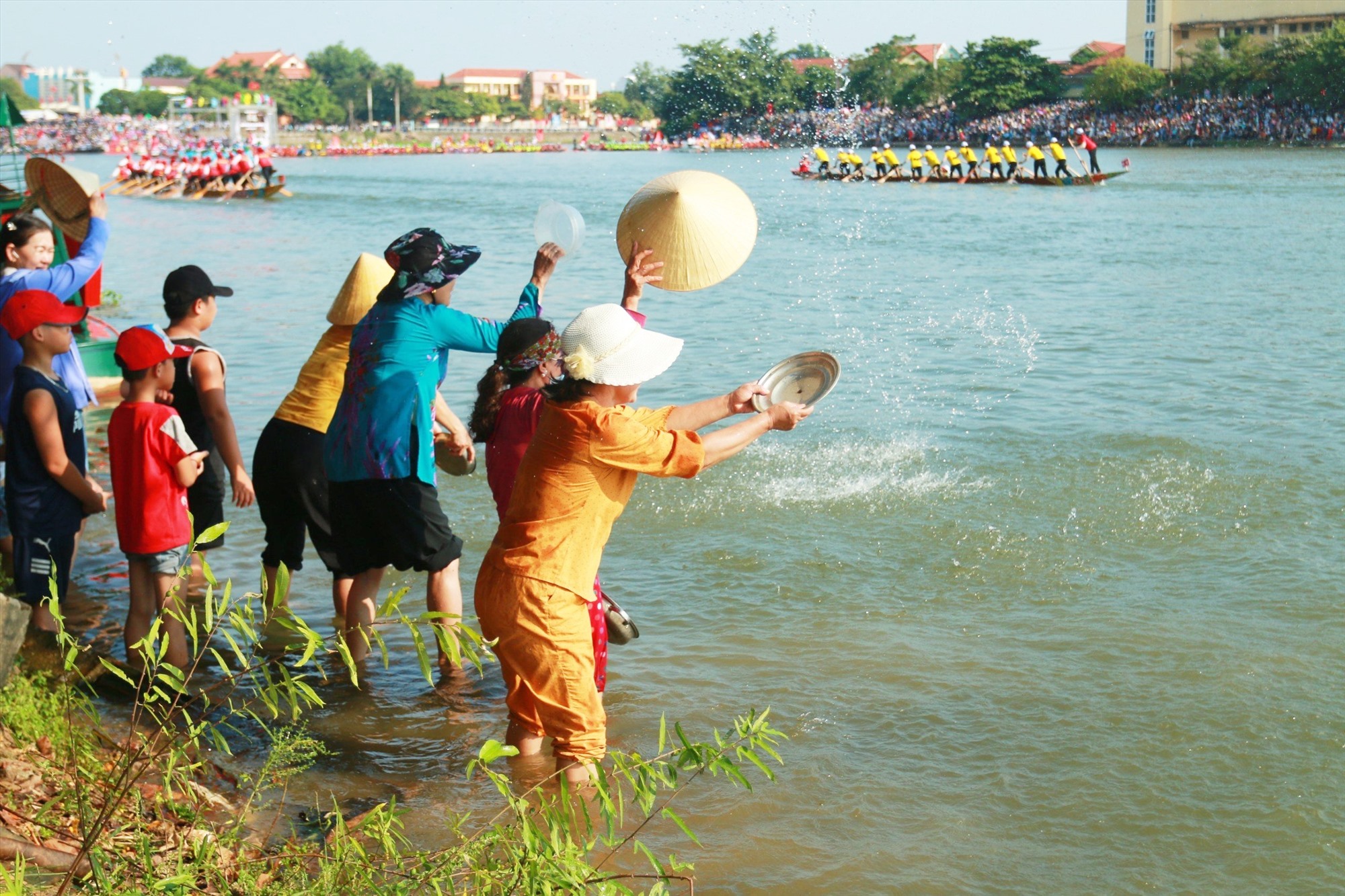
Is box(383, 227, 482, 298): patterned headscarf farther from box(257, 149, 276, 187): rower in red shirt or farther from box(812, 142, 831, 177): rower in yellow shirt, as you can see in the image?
box(812, 142, 831, 177): rower in yellow shirt

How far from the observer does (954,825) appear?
157 inches

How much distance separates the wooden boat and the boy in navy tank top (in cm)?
4157

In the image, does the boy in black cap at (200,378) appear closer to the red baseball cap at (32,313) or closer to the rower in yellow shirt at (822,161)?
the red baseball cap at (32,313)

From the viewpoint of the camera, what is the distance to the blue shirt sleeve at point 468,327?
4.23 meters

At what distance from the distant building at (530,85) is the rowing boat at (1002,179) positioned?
322 feet

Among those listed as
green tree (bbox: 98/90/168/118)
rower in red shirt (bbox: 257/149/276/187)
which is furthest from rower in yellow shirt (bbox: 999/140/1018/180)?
green tree (bbox: 98/90/168/118)

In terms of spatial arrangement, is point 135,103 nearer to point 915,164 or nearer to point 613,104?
point 613,104

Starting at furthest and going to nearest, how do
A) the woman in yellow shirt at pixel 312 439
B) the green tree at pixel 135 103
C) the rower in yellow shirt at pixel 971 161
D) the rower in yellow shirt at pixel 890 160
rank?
the green tree at pixel 135 103 → the rower in yellow shirt at pixel 890 160 → the rower in yellow shirt at pixel 971 161 → the woman in yellow shirt at pixel 312 439

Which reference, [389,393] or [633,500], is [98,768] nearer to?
[389,393]

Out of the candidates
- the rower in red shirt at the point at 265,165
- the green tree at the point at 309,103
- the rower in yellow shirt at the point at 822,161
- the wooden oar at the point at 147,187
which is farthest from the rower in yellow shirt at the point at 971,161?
the green tree at the point at 309,103

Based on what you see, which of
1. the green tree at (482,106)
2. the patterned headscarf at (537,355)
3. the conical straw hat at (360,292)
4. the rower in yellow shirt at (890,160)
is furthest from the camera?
the green tree at (482,106)

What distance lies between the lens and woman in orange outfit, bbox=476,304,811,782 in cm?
319

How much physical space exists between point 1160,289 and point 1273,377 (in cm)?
677

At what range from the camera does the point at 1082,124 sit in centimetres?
7431
